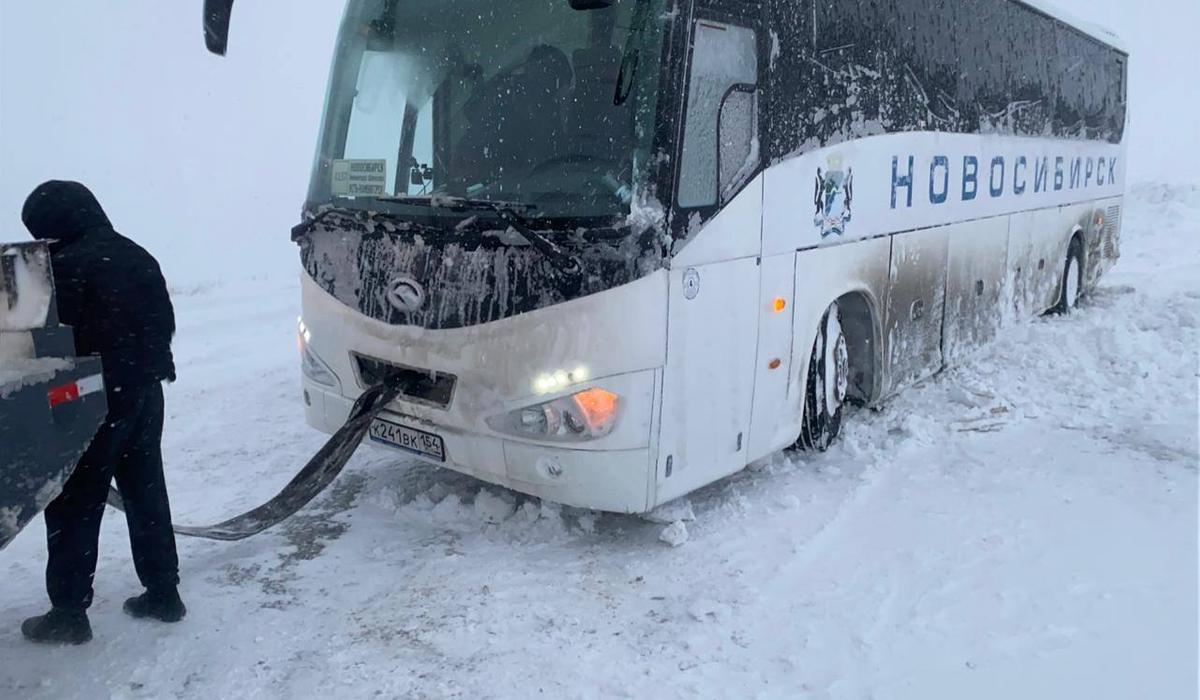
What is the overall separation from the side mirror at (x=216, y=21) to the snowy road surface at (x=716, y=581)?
8.60 feet

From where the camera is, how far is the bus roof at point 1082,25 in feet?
29.9

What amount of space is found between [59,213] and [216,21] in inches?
53.7

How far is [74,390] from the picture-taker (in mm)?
3287

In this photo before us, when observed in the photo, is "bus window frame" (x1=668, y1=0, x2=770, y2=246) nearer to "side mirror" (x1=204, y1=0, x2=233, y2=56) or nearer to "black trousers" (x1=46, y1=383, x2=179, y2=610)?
"side mirror" (x1=204, y1=0, x2=233, y2=56)

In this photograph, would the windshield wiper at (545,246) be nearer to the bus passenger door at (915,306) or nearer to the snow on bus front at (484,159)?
the snow on bus front at (484,159)

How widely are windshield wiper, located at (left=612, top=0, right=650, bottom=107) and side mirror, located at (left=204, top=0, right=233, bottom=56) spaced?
6.29 ft

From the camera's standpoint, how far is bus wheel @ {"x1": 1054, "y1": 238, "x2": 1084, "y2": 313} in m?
11.2

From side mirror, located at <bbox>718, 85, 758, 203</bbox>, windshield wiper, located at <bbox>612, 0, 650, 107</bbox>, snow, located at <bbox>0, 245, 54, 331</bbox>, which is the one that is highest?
windshield wiper, located at <bbox>612, 0, 650, 107</bbox>

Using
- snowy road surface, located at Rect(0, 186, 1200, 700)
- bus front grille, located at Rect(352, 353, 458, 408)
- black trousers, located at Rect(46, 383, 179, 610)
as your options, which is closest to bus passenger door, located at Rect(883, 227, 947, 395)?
snowy road surface, located at Rect(0, 186, 1200, 700)

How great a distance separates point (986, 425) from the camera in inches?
266

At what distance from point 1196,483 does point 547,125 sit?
4.49 meters

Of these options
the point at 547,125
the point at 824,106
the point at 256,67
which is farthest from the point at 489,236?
the point at 256,67

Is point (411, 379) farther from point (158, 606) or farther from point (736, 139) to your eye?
point (736, 139)

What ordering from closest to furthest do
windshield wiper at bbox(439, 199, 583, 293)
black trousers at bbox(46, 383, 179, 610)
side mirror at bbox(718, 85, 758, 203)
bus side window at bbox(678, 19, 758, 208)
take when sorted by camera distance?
1. black trousers at bbox(46, 383, 179, 610)
2. windshield wiper at bbox(439, 199, 583, 293)
3. bus side window at bbox(678, 19, 758, 208)
4. side mirror at bbox(718, 85, 758, 203)
